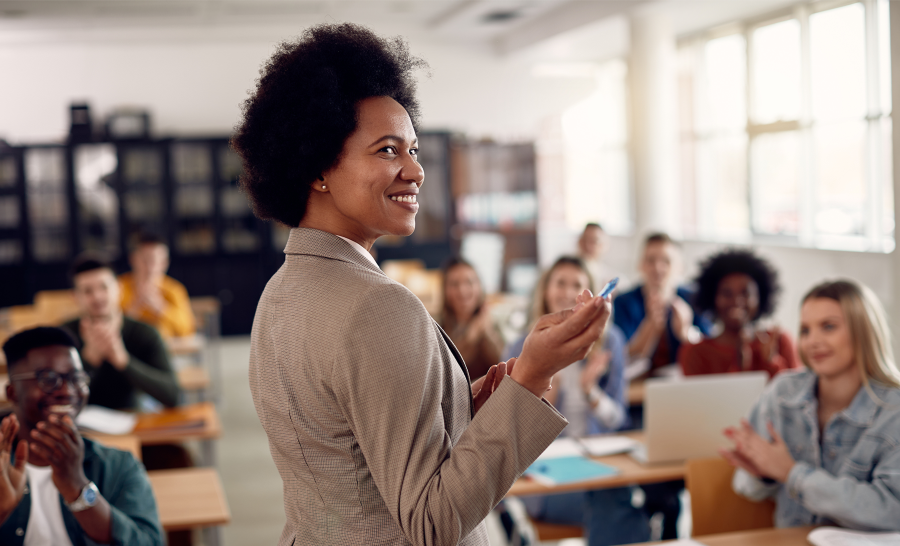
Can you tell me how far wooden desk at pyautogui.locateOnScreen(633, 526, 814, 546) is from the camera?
6.52 feet

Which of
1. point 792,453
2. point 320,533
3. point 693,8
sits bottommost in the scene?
point 792,453

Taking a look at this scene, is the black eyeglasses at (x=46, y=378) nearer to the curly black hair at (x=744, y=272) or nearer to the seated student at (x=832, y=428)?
the seated student at (x=832, y=428)

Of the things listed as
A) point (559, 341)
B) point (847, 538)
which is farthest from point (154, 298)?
point (559, 341)

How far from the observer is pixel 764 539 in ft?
6.61

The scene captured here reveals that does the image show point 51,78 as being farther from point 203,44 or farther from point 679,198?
point 679,198

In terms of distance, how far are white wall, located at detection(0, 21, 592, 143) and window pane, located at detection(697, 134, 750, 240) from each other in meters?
2.94

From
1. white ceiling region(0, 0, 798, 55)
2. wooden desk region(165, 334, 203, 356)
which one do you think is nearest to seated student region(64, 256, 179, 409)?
wooden desk region(165, 334, 203, 356)

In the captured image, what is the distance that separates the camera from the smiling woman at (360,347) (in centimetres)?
97

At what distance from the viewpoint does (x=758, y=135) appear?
776 cm

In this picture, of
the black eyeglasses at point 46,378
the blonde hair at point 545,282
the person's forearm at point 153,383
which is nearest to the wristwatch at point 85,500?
the black eyeglasses at point 46,378

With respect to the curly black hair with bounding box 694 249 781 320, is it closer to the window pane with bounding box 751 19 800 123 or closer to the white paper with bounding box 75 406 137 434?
the white paper with bounding box 75 406 137 434

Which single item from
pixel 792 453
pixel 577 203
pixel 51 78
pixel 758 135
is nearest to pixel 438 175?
pixel 577 203

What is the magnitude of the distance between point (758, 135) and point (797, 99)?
0.61 metres

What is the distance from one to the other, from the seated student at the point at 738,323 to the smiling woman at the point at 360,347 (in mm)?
2458
